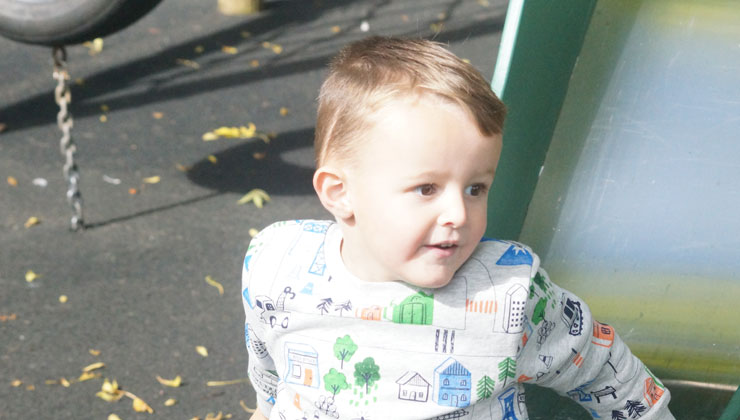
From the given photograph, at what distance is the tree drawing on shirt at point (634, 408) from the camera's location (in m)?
1.61

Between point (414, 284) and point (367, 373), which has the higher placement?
point (414, 284)

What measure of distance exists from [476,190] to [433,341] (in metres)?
0.29

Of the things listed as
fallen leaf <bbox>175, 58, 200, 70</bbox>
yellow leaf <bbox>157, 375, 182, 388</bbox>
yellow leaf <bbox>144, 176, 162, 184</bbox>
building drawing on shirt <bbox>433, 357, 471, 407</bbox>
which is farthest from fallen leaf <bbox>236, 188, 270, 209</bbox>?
building drawing on shirt <bbox>433, 357, 471, 407</bbox>

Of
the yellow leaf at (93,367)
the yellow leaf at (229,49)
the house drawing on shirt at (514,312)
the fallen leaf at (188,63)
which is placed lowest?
the yellow leaf at (93,367)

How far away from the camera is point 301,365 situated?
1566mm

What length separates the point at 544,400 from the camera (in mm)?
2199

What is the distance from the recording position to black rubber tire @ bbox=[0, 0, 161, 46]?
123 inches

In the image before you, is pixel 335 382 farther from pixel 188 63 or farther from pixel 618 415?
pixel 188 63

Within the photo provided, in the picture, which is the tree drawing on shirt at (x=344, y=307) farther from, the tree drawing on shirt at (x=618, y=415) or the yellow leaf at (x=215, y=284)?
the yellow leaf at (x=215, y=284)

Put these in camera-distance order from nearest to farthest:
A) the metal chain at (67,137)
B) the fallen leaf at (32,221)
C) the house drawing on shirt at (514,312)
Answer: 1. the house drawing on shirt at (514,312)
2. the metal chain at (67,137)
3. the fallen leaf at (32,221)

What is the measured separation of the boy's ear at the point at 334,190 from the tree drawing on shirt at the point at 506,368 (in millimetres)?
388

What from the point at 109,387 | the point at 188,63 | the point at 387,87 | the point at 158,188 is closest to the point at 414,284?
the point at 387,87

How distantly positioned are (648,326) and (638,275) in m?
0.17

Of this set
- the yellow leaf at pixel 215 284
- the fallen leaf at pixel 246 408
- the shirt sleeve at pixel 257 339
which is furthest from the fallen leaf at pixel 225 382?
the shirt sleeve at pixel 257 339
